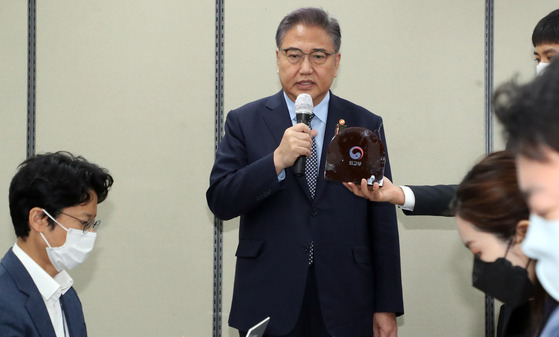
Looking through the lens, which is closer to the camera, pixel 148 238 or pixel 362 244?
pixel 362 244

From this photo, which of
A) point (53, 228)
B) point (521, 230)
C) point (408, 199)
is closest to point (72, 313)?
point (53, 228)

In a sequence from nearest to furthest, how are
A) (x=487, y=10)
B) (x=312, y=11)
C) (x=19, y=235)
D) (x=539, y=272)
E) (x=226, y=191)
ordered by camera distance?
(x=539, y=272) → (x=19, y=235) → (x=226, y=191) → (x=312, y=11) → (x=487, y=10)

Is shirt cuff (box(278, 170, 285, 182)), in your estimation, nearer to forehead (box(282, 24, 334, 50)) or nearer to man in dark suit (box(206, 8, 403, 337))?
man in dark suit (box(206, 8, 403, 337))

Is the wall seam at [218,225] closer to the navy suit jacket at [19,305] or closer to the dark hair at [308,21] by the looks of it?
the dark hair at [308,21]

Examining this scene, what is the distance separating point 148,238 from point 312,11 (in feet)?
5.57

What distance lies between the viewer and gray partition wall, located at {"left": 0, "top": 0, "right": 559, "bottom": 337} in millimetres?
3486

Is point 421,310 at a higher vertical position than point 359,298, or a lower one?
lower

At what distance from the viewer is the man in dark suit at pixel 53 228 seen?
1.90m

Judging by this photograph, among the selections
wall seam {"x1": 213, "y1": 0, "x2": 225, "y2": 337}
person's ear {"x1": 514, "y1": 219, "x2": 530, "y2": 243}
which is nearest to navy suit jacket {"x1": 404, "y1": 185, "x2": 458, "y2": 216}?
person's ear {"x1": 514, "y1": 219, "x2": 530, "y2": 243}

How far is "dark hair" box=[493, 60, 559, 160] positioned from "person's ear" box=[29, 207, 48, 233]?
5.02 feet

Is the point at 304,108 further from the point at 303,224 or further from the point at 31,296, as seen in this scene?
the point at 31,296

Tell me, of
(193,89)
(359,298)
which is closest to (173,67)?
(193,89)

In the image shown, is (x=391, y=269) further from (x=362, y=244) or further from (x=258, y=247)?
(x=258, y=247)

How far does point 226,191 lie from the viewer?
2.23 metres
